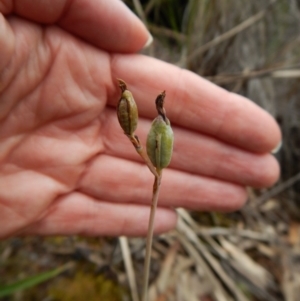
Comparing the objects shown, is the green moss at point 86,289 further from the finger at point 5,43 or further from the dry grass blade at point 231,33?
the dry grass blade at point 231,33

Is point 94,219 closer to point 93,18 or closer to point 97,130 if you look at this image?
point 97,130

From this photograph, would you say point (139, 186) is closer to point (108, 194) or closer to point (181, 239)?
point (108, 194)

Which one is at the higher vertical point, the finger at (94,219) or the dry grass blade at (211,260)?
the finger at (94,219)

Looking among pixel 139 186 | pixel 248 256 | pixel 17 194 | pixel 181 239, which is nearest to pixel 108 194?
pixel 139 186

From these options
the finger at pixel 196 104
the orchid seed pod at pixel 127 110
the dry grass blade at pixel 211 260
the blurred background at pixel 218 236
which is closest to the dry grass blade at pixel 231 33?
the blurred background at pixel 218 236

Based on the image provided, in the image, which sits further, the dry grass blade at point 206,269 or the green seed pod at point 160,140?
the dry grass blade at point 206,269

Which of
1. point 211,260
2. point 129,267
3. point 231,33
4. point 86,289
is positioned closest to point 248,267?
point 211,260
